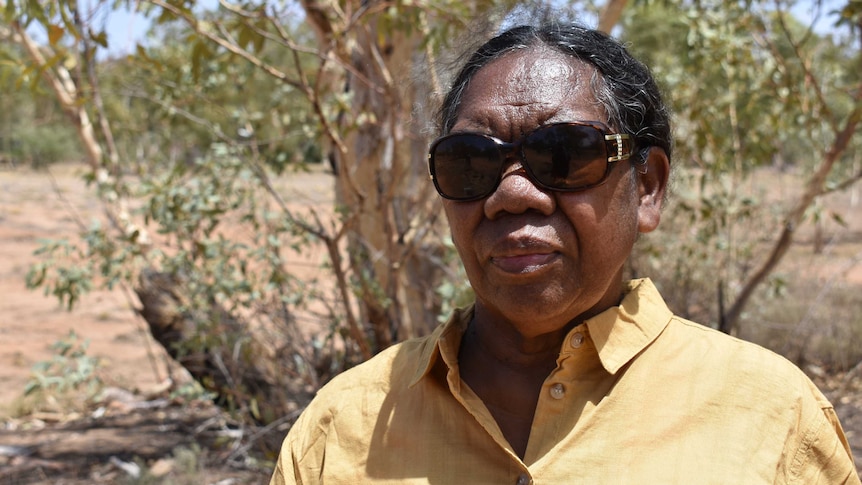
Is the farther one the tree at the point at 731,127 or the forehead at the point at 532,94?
the tree at the point at 731,127

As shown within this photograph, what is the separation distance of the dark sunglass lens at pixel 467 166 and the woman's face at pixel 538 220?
0.8 inches

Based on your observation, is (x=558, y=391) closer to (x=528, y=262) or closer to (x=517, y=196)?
(x=528, y=262)

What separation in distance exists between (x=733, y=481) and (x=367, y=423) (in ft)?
1.90

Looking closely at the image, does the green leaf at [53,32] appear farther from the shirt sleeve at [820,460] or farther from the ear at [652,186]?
the shirt sleeve at [820,460]

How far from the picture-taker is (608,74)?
1423mm

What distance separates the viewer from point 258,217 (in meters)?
4.65

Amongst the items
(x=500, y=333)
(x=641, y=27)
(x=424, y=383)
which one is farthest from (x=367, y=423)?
(x=641, y=27)

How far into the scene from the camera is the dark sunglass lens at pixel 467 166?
136 centimetres

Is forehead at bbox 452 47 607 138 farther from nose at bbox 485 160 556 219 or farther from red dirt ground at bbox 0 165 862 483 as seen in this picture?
red dirt ground at bbox 0 165 862 483

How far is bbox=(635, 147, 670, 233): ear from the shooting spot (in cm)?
148

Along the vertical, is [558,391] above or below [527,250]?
below

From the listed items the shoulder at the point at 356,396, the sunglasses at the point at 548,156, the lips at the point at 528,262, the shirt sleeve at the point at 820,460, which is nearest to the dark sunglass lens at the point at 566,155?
the sunglasses at the point at 548,156

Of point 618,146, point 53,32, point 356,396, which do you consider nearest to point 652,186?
point 618,146

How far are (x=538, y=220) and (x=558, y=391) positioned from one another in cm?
27
